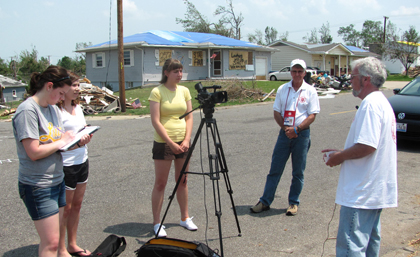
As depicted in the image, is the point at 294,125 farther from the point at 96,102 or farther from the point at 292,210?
the point at 96,102

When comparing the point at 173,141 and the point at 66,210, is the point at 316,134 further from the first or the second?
the point at 66,210

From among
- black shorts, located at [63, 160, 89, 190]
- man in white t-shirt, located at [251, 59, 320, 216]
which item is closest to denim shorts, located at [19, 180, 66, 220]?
black shorts, located at [63, 160, 89, 190]

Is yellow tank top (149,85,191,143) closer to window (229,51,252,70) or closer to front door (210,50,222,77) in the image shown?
front door (210,50,222,77)

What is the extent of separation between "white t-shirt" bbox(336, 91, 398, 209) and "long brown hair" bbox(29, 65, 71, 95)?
229 cm

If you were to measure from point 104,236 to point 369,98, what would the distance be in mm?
3151

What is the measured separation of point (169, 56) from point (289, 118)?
79.3ft

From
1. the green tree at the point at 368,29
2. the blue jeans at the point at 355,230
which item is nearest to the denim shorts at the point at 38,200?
the blue jeans at the point at 355,230

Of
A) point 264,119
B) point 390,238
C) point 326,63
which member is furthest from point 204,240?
point 326,63

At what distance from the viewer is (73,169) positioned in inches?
129

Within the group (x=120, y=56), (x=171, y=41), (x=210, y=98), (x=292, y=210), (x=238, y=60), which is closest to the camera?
(x=210, y=98)

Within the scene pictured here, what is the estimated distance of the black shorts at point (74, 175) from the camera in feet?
10.6

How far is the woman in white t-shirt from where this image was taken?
10.7 feet

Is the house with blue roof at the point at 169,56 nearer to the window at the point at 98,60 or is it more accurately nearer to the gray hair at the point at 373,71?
the window at the point at 98,60

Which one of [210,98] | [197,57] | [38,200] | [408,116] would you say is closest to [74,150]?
[38,200]
